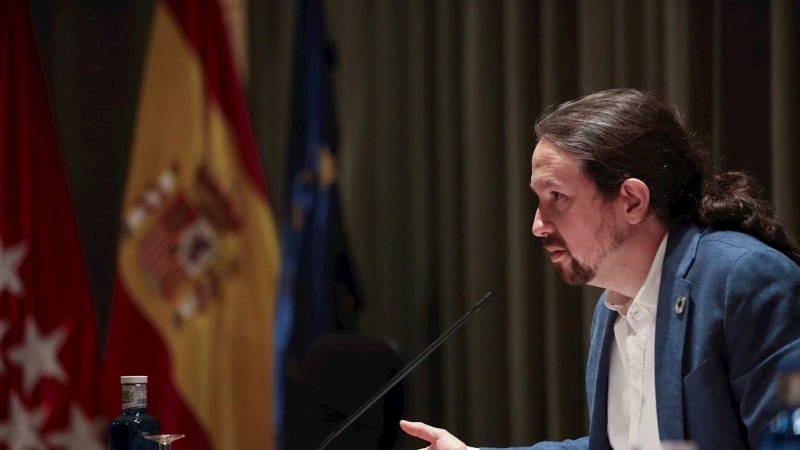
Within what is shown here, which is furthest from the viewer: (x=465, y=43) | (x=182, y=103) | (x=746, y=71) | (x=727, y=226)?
(x=182, y=103)

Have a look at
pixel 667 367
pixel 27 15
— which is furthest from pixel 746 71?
pixel 27 15

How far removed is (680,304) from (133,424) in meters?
1.11

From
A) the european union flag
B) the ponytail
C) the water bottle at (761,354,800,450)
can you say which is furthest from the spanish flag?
the water bottle at (761,354,800,450)

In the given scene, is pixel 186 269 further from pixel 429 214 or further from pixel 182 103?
pixel 429 214

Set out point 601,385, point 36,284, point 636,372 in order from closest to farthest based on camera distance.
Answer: point 636,372, point 601,385, point 36,284

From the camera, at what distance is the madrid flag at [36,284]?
11.3 feet

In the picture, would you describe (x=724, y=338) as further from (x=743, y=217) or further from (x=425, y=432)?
(x=425, y=432)

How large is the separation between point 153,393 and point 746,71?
241 centimetres

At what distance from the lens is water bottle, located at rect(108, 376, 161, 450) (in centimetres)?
184

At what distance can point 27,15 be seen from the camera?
142 inches

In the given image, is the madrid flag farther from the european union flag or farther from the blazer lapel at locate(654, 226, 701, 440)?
the blazer lapel at locate(654, 226, 701, 440)

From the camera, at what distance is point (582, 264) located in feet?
6.57

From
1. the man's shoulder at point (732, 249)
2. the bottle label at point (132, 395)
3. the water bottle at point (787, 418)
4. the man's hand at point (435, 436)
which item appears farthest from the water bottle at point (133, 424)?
the water bottle at point (787, 418)

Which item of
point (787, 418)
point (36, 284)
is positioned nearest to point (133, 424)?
point (787, 418)
